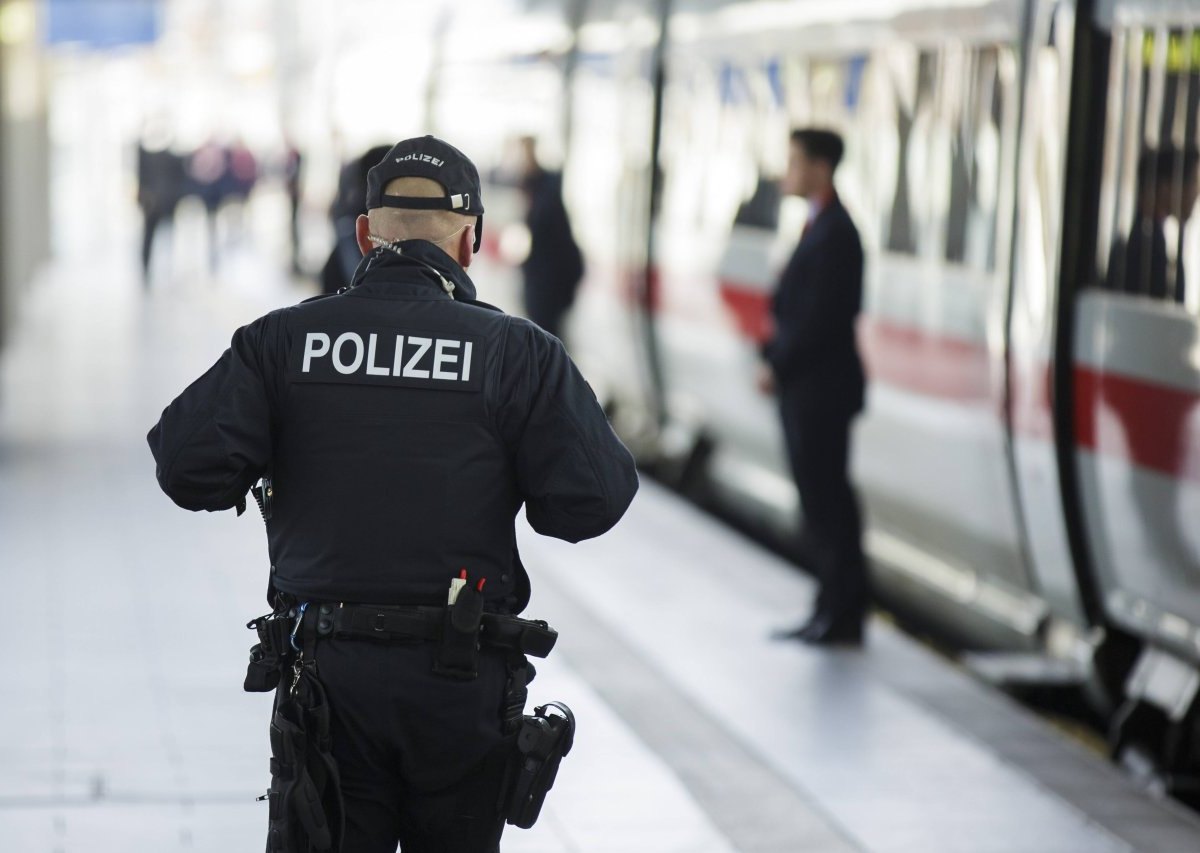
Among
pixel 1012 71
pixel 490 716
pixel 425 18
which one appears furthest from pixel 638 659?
pixel 425 18

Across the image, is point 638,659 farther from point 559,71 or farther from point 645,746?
point 559,71

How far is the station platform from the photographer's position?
5.57 meters

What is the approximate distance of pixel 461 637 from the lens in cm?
350

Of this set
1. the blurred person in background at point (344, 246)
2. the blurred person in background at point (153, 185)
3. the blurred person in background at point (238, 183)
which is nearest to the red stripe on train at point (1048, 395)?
the blurred person in background at point (344, 246)

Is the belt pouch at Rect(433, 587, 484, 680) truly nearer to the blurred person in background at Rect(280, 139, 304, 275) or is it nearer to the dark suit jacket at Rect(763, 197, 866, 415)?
the dark suit jacket at Rect(763, 197, 866, 415)

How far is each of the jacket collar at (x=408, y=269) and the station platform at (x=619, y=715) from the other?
2.07m

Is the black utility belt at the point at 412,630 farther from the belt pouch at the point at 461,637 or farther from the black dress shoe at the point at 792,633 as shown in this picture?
the black dress shoe at the point at 792,633

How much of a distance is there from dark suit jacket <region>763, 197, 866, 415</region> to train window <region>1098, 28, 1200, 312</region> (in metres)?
0.97

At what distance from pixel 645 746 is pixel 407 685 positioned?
297 centimetres

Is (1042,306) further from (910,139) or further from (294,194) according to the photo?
(294,194)

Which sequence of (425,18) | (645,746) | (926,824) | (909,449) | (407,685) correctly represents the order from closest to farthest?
1. (407,685)
2. (926,824)
3. (645,746)
4. (909,449)
5. (425,18)

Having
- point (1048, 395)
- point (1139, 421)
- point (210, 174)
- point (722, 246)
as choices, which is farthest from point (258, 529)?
point (210, 174)

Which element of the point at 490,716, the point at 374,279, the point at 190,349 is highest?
the point at 374,279

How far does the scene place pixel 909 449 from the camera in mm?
8797
